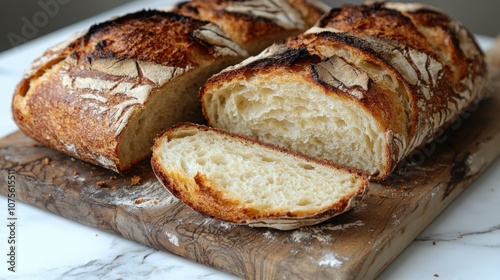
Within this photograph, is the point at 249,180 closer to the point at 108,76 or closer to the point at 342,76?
the point at 342,76

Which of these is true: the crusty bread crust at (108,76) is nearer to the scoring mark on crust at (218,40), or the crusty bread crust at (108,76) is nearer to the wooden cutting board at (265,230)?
the scoring mark on crust at (218,40)

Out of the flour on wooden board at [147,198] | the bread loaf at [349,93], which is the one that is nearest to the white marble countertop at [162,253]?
the flour on wooden board at [147,198]

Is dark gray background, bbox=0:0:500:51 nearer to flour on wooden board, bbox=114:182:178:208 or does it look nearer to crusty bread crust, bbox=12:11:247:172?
crusty bread crust, bbox=12:11:247:172

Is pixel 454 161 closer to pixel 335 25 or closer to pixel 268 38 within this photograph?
pixel 335 25

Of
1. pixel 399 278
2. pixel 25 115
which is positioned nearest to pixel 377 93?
pixel 399 278

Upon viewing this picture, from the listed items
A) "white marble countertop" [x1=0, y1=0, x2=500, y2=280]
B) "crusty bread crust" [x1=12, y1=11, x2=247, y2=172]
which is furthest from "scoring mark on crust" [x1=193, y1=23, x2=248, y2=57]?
"white marble countertop" [x1=0, y1=0, x2=500, y2=280]

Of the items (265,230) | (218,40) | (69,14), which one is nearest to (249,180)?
(265,230)
